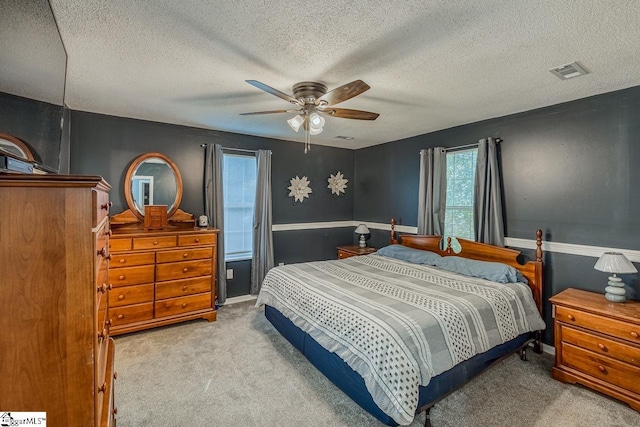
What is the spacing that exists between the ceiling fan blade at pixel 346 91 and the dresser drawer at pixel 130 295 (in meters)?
2.79

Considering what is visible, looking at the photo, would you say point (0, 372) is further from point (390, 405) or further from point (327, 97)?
point (327, 97)

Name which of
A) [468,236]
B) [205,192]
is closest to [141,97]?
[205,192]

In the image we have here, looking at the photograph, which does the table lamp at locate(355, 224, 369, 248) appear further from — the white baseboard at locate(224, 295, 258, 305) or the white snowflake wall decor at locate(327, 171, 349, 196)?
the white baseboard at locate(224, 295, 258, 305)

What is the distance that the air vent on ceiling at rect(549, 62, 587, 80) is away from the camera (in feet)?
7.23

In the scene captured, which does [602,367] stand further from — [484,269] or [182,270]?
[182,270]

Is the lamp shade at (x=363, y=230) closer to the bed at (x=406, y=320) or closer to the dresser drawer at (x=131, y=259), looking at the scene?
the bed at (x=406, y=320)

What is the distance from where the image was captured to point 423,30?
1.76 meters

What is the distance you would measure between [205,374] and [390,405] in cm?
166

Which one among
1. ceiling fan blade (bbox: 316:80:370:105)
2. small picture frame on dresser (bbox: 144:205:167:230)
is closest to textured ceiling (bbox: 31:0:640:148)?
ceiling fan blade (bbox: 316:80:370:105)

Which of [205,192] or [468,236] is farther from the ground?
[205,192]

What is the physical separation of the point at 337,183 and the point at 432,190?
1.87 m

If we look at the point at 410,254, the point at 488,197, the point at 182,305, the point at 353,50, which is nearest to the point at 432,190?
the point at 488,197

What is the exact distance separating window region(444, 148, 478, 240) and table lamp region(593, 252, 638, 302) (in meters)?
1.35

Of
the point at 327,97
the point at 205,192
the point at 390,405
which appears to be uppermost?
the point at 327,97
